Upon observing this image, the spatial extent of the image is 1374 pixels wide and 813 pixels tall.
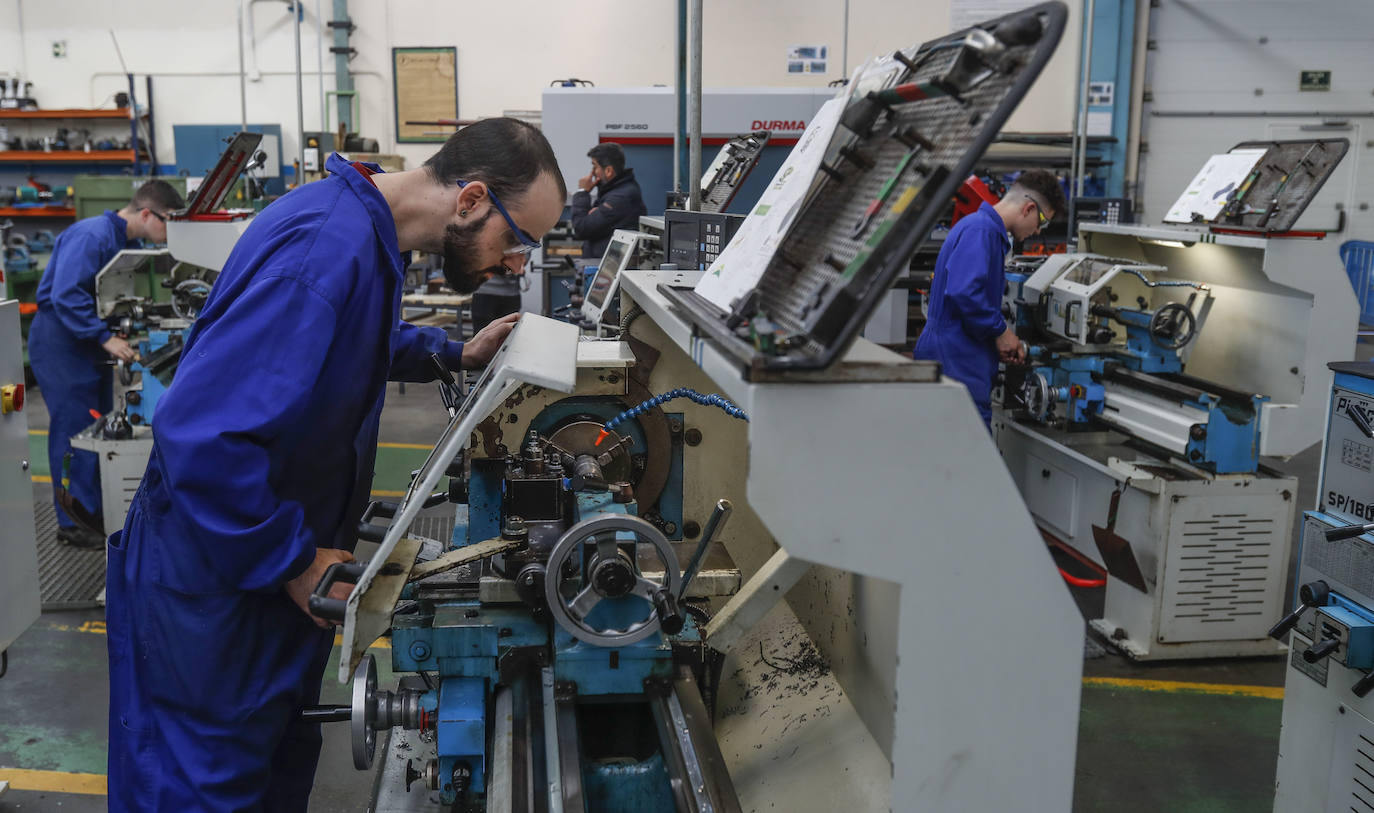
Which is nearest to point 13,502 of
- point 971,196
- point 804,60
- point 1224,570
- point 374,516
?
point 374,516

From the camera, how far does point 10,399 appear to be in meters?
2.46

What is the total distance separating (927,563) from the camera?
3.10 ft

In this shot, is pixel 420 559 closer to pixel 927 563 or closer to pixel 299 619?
pixel 299 619

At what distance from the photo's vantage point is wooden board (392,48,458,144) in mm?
8773

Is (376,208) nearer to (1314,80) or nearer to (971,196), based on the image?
(971,196)

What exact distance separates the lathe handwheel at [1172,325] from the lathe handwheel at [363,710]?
2.70 metres

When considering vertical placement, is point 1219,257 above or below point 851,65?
below

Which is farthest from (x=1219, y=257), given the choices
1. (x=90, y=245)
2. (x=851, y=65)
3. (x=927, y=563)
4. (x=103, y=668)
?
(x=851, y=65)

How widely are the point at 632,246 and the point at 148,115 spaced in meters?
7.18

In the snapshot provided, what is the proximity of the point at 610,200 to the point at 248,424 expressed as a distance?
426 cm

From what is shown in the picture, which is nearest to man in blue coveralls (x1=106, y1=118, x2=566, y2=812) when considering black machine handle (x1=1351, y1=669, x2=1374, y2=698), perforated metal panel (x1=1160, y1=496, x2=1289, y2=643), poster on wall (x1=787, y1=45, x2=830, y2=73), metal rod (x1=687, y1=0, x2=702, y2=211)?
metal rod (x1=687, y1=0, x2=702, y2=211)

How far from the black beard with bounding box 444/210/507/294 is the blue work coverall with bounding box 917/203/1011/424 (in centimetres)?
215

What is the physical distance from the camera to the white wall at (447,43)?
855cm

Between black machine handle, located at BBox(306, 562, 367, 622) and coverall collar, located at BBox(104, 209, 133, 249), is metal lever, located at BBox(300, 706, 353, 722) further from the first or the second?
coverall collar, located at BBox(104, 209, 133, 249)
